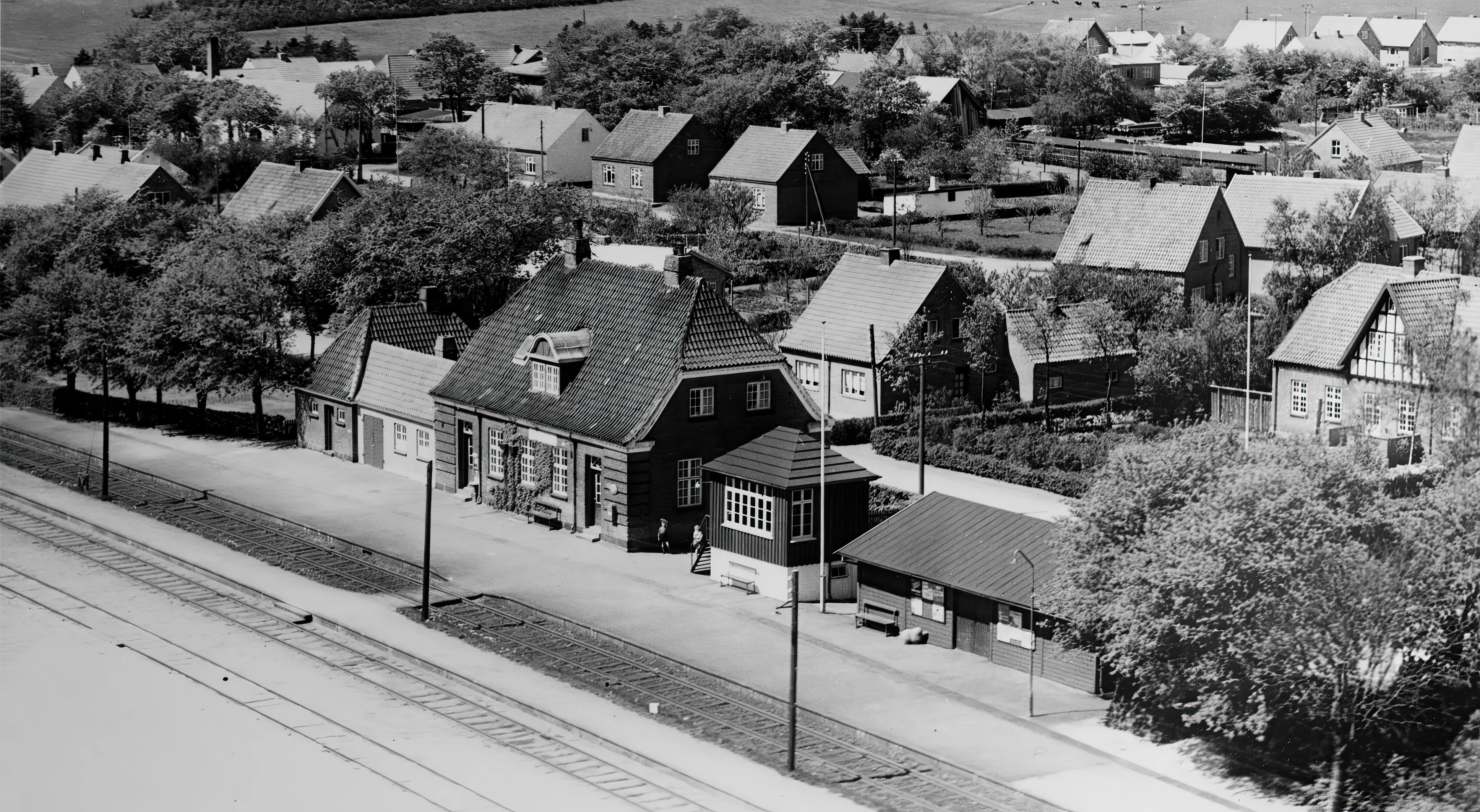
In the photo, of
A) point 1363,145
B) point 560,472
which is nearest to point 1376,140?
point 1363,145

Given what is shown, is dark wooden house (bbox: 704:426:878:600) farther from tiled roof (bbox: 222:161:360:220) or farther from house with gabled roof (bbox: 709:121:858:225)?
house with gabled roof (bbox: 709:121:858:225)

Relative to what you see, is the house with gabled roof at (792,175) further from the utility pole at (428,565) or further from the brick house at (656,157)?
the utility pole at (428,565)

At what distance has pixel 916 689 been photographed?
42.3 m

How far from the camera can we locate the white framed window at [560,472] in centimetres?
5619

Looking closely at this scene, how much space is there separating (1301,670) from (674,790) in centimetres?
1206

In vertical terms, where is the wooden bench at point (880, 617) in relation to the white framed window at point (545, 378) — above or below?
below

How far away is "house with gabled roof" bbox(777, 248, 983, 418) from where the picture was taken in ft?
223

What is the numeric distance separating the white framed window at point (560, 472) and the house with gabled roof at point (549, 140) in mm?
63057

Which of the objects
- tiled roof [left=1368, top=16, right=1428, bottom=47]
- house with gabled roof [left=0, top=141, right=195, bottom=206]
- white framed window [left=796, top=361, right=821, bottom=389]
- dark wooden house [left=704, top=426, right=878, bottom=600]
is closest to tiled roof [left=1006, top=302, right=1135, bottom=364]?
white framed window [left=796, top=361, right=821, bottom=389]

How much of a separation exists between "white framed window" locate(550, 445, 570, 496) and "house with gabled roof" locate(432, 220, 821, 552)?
5 centimetres

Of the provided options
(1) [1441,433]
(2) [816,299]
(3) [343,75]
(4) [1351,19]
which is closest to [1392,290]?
(1) [1441,433]

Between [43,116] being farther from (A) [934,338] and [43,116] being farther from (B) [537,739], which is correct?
(B) [537,739]

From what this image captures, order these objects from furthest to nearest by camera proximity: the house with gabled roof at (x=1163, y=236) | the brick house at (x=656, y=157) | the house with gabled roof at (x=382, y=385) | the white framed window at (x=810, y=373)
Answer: the brick house at (x=656, y=157)
the house with gabled roof at (x=1163, y=236)
the white framed window at (x=810, y=373)
the house with gabled roof at (x=382, y=385)

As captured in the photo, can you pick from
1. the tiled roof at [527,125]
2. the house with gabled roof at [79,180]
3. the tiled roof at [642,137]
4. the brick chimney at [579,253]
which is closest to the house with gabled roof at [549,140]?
the tiled roof at [527,125]
